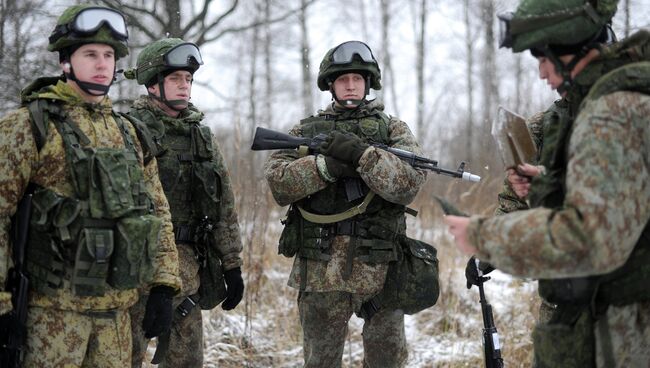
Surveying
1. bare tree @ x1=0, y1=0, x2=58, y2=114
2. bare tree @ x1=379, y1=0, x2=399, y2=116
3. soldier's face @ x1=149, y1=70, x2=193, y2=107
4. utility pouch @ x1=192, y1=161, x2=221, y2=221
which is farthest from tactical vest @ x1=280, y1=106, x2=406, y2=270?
bare tree @ x1=379, y1=0, x2=399, y2=116

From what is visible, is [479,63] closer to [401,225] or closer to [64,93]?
[401,225]

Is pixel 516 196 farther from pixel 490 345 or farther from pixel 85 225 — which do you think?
pixel 85 225

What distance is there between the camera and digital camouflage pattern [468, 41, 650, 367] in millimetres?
1773

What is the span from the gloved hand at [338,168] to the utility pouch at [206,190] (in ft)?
2.32

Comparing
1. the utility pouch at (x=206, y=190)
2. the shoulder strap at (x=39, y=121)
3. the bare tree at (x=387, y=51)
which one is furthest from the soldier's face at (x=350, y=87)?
the bare tree at (x=387, y=51)

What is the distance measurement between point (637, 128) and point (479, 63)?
63.3 ft

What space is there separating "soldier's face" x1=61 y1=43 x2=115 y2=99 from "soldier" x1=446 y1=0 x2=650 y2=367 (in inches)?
68.6

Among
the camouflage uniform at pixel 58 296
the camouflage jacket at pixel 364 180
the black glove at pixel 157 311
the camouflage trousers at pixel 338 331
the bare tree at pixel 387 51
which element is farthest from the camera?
the bare tree at pixel 387 51

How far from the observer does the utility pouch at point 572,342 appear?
2096 millimetres

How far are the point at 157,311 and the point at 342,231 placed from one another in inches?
48.6

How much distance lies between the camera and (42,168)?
2576mm

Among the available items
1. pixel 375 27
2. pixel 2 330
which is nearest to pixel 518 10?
pixel 2 330

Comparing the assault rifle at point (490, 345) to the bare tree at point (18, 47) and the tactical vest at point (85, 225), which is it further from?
the bare tree at point (18, 47)

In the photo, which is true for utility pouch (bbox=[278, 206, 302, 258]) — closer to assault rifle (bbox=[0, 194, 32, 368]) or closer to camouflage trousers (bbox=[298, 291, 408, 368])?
camouflage trousers (bbox=[298, 291, 408, 368])
